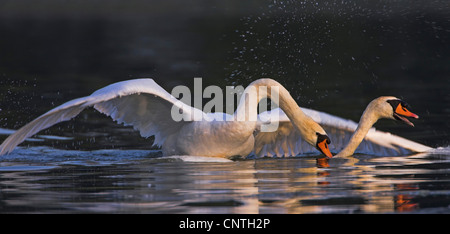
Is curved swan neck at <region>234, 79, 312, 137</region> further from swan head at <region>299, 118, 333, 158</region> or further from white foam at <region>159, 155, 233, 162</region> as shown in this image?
white foam at <region>159, 155, 233, 162</region>

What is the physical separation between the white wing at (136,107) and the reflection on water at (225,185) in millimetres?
480

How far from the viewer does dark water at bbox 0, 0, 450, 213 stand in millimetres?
8133

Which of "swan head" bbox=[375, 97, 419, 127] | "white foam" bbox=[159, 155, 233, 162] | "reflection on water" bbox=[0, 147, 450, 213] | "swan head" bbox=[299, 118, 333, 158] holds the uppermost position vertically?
"swan head" bbox=[375, 97, 419, 127]

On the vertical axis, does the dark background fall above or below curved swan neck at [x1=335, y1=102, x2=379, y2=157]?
above

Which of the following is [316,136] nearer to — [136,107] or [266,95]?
[266,95]

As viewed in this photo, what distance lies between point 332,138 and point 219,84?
25.0ft

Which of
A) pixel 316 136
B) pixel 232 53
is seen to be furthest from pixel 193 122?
pixel 232 53

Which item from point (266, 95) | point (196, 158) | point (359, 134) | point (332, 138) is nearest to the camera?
point (196, 158)

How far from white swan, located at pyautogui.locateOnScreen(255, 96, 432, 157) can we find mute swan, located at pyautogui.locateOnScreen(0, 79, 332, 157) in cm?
54

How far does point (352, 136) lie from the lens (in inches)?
444

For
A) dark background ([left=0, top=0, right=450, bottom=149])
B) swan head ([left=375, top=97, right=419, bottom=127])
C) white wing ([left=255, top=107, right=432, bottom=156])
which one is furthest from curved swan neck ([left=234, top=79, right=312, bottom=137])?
dark background ([left=0, top=0, right=450, bottom=149])

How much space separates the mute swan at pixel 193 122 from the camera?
10.5m

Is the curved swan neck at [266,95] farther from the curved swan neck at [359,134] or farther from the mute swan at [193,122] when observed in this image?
the curved swan neck at [359,134]
